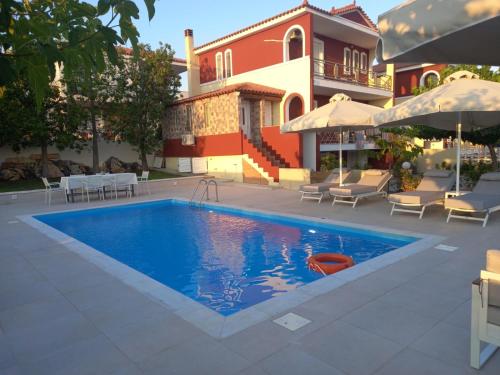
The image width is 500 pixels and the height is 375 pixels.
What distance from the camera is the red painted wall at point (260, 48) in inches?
662

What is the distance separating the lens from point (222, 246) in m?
7.61

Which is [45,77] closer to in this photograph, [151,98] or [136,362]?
[136,362]

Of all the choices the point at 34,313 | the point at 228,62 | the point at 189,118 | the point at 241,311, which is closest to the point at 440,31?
the point at 241,311

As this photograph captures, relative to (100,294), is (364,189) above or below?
above

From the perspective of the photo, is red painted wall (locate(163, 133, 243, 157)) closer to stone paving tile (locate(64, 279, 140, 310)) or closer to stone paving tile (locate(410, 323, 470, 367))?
stone paving tile (locate(64, 279, 140, 310))

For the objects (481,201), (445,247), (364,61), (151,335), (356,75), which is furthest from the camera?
(364,61)

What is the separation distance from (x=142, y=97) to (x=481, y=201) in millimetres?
16502

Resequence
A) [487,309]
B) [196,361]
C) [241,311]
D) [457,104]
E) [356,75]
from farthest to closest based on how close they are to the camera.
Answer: [356,75] < [457,104] < [241,311] < [196,361] < [487,309]

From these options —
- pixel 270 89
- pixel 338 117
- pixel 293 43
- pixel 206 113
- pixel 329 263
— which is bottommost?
pixel 329 263

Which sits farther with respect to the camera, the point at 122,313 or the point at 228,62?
the point at 228,62

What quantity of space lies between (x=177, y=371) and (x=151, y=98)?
723 inches

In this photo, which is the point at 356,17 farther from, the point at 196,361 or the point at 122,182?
the point at 196,361

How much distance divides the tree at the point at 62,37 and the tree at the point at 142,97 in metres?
18.5

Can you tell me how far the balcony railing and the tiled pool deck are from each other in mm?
15592
